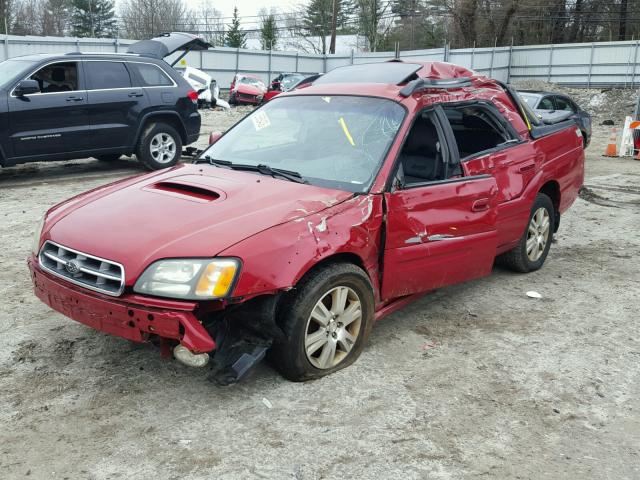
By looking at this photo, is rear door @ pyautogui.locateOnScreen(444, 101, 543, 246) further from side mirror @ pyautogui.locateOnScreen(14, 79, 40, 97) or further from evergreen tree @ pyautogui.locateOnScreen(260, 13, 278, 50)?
evergreen tree @ pyautogui.locateOnScreen(260, 13, 278, 50)

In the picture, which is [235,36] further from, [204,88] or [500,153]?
[500,153]

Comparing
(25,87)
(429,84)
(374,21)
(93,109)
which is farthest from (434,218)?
(374,21)

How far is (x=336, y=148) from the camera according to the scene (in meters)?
4.21

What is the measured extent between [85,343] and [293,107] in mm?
2189

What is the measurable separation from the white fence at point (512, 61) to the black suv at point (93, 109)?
21567mm

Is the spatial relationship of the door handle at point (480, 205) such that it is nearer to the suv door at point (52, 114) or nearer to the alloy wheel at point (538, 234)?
the alloy wheel at point (538, 234)

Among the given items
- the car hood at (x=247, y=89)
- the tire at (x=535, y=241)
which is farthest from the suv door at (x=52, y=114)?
the car hood at (x=247, y=89)

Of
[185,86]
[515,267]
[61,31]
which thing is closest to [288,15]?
[61,31]

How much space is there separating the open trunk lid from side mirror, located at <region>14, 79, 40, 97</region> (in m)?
2.84

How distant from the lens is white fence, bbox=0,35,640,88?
3128 cm

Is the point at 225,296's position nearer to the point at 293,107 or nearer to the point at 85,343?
the point at 85,343

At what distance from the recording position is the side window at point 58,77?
9094 mm

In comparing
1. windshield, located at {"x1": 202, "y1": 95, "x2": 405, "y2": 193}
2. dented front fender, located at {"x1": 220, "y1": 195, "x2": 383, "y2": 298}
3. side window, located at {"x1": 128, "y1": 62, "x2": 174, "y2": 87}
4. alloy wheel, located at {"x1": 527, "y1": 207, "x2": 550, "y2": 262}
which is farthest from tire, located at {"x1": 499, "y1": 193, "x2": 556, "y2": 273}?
side window, located at {"x1": 128, "y1": 62, "x2": 174, "y2": 87}

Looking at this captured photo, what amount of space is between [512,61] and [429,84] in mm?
33682
